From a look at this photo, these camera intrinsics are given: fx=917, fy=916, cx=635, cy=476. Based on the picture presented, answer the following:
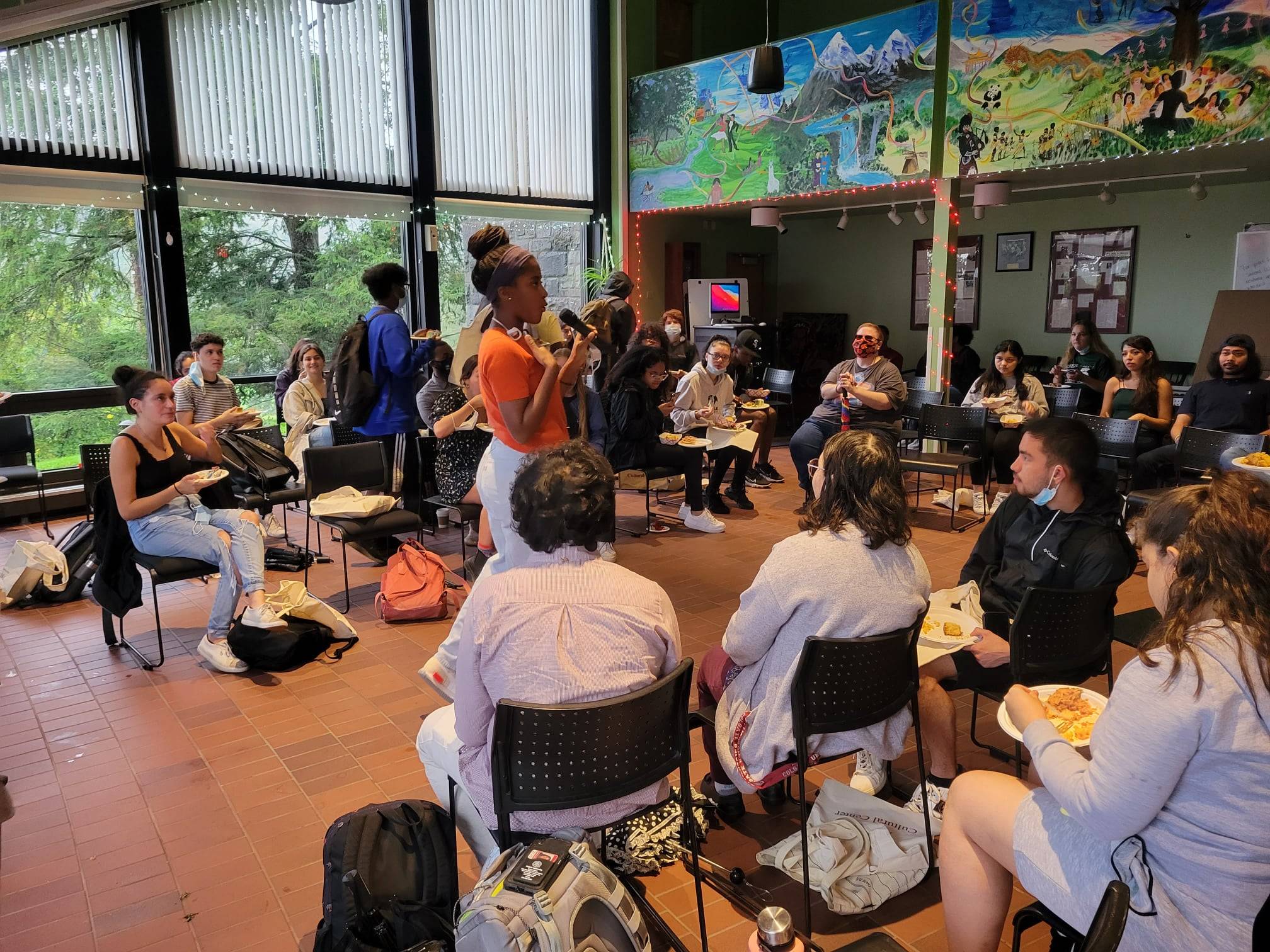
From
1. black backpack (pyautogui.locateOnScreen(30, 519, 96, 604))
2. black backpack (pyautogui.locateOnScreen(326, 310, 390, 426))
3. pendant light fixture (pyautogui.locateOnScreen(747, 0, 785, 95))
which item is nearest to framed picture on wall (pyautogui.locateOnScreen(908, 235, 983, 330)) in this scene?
pendant light fixture (pyautogui.locateOnScreen(747, 0, 785, 95))

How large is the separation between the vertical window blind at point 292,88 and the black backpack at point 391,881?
24.5ft

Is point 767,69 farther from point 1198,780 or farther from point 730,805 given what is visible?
point 1198,780

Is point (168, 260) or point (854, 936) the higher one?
point (168, 260)

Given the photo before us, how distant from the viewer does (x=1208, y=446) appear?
19.7 feet

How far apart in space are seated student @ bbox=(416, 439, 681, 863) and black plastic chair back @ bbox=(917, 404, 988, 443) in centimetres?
561

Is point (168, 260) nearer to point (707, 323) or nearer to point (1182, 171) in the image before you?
point (707, 323)

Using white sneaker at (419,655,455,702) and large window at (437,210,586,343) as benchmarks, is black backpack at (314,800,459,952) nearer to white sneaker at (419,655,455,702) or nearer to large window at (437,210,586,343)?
white sneaker at (419,655,455,702)

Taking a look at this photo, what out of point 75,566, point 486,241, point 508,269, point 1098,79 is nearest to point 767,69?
point 1098,79

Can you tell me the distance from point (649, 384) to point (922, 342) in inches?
265

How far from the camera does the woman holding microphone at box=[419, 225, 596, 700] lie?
3.36 metres

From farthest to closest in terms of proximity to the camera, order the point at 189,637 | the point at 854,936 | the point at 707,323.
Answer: the point at 707,323 → the point at 189,637 → the point at 854,936

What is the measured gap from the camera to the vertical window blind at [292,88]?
797cm

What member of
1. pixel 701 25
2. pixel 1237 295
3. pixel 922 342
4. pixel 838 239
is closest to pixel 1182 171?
pixel 1237 295

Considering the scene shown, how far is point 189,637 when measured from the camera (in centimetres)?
481
